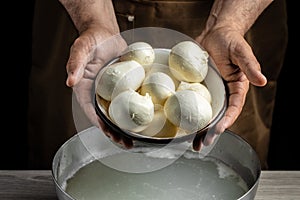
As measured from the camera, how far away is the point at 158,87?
1.07m

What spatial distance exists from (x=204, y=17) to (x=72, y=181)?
0.52 m

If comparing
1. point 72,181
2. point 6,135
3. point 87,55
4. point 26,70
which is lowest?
point 6,135

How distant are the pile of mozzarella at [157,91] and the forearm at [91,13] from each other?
0.17 meters

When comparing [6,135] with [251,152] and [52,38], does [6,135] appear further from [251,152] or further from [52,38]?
[251,152]

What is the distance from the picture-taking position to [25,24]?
7.02ft

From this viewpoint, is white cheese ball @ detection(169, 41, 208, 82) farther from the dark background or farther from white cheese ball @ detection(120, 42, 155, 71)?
the dark background

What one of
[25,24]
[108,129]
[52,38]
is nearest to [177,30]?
[52,38]

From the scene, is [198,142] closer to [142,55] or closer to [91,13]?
[142,55]

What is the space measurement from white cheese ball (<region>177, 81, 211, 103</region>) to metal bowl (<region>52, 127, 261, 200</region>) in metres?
0.07

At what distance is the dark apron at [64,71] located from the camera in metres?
1.52

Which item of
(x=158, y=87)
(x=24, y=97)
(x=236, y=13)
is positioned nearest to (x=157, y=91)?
(x=158, y=87)

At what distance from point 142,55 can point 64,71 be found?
0.47 m

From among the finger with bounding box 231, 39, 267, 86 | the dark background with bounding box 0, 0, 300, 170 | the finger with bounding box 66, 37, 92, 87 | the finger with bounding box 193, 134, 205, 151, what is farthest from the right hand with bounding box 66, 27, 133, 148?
the dark background with bounding box 0, 0, 300, 170

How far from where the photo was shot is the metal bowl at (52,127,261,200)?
1.04 m
